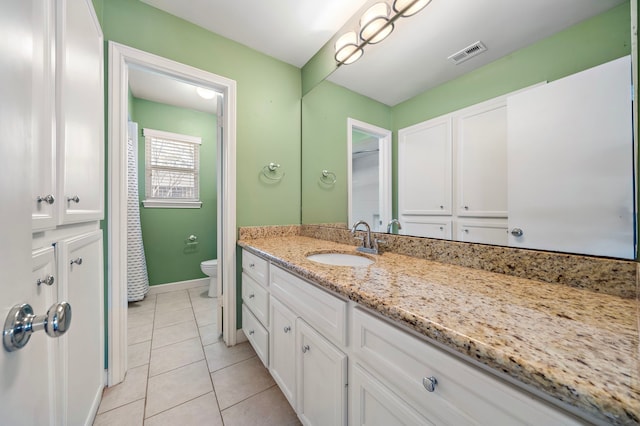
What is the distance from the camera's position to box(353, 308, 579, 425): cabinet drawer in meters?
0.39

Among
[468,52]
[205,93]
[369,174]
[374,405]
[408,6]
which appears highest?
[205,93]

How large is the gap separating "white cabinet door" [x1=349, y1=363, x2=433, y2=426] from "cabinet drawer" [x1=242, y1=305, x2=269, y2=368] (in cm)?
73

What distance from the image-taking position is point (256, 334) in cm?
148

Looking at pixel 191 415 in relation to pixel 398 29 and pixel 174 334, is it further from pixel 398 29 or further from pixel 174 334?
pixel 398 29

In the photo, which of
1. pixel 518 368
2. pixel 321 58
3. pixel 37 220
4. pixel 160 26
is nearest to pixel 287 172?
pixel 321 58

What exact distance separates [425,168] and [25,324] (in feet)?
4.33

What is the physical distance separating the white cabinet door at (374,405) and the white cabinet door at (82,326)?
1026 millimetres

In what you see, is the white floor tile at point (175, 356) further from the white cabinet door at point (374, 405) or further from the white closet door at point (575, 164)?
the white closet door at point (575, 164)

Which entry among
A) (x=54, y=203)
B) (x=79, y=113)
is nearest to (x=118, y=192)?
(x=79, y=113)

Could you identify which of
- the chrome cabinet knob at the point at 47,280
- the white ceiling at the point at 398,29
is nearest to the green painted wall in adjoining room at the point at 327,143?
the white ceiling at the point at 398,29

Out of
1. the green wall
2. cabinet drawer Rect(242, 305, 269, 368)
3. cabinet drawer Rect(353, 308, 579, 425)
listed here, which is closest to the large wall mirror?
the green wall

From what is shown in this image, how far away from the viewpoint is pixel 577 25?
0.69 m

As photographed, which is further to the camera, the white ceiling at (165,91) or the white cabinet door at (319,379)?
the white ceiling at (165,91)

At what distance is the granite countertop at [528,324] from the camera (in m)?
0.32
